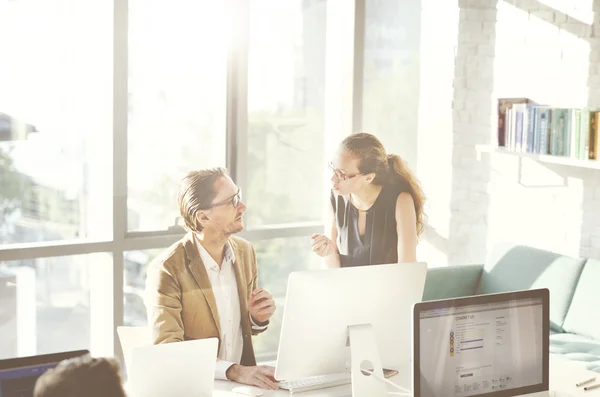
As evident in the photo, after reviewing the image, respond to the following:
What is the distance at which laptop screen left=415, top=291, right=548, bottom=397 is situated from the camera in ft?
8.10

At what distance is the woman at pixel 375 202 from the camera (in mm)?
4133

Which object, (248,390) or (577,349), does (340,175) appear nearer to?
(577,349)

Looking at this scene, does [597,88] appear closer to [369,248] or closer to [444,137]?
[444,137]

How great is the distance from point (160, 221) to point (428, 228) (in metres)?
1.82

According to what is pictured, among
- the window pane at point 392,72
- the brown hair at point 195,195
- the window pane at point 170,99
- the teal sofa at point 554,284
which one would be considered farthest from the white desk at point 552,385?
the window pane at point 392,72

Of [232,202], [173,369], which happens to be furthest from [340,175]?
[173,369]

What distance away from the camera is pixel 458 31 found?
546 centimetres

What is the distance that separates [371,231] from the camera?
4188 millimetres

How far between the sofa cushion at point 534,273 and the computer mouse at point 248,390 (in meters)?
2.25

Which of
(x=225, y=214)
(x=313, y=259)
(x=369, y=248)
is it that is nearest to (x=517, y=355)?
(x=225, y=214)

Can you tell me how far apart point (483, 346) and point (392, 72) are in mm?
3251

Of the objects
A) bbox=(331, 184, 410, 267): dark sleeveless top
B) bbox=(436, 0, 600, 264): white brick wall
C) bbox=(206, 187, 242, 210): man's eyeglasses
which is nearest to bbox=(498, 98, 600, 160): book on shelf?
bbox=(436, 0, 600, 264): white brick wall

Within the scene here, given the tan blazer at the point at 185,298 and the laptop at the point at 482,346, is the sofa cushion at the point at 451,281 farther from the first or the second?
the laptop at the point at 482,346

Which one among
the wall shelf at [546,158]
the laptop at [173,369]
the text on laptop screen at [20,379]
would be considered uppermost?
the wall shelf at [546,158]
